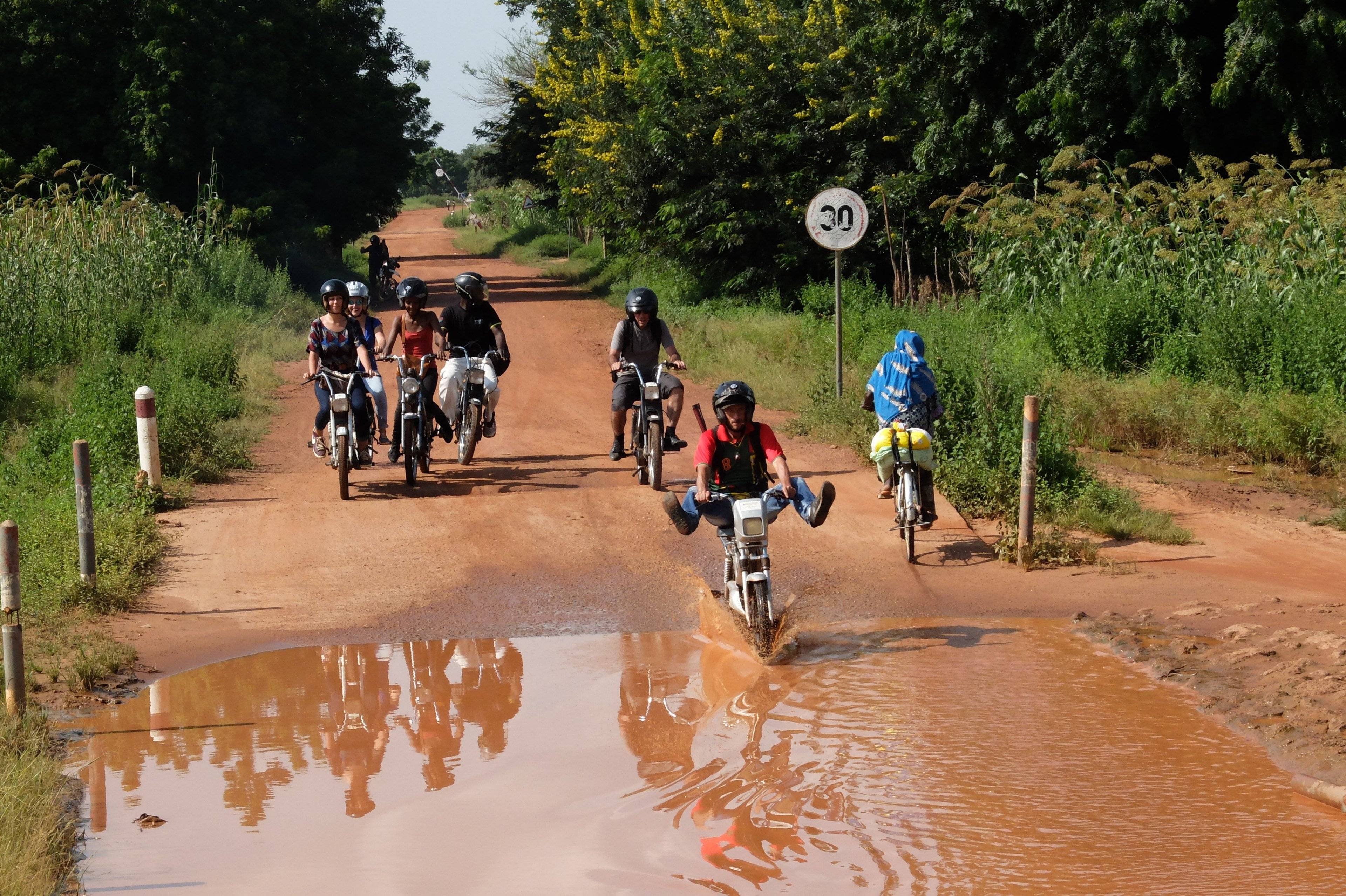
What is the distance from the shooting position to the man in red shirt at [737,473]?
311 inches

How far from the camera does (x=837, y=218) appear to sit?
14.3m

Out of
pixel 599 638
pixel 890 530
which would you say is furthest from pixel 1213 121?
pixel 599 638

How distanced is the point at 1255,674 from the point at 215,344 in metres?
14.2

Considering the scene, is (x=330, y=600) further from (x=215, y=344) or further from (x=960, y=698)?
(x=215, y=344)

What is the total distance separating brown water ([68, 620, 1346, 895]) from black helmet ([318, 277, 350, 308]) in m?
4.60

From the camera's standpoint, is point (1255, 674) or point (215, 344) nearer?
point (1255, 674)

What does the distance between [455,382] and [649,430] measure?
198cm

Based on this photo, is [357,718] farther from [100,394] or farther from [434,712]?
[100,394]

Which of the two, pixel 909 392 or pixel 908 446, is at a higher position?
pixel 909 392

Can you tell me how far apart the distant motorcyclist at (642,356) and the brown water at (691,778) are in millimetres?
4149

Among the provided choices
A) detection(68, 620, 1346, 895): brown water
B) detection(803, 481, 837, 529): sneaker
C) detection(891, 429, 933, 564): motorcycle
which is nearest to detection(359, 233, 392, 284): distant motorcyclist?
detection(891, 429, 933, 564): motorcycle

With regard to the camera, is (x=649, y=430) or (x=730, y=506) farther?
(x=649, y=430)

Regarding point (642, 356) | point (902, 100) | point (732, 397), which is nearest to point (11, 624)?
point (732, 397)

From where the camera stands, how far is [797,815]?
562 centimetres
